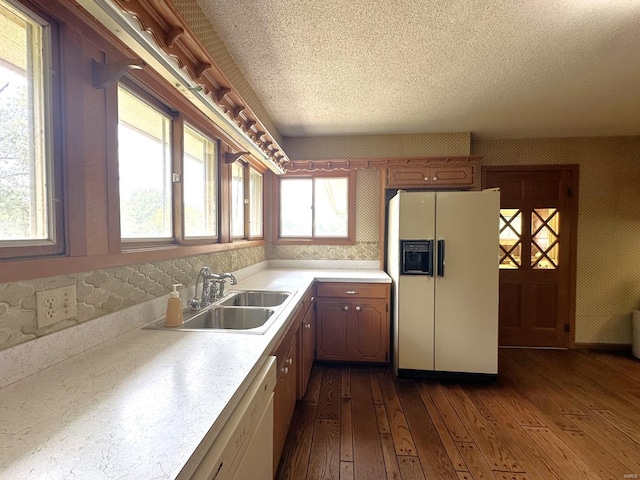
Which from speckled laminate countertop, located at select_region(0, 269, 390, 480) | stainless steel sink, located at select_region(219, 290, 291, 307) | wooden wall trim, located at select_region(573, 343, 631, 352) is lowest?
wooden wall trim, located at select_region(573, 343, 631, 352)

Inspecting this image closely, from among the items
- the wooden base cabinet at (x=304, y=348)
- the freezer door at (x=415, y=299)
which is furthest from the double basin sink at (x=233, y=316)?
the freezer door at (x=415, y=299)

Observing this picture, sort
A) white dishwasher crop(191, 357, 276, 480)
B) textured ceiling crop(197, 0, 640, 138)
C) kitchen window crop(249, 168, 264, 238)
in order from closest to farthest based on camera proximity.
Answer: white dishwasher crop(191, 357, 276, 480), textured ceiling crop(197, 0, 640, 138), kitchen window crop(249, 168, 264, 238)

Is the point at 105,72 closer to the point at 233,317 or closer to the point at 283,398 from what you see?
the point at 233,317

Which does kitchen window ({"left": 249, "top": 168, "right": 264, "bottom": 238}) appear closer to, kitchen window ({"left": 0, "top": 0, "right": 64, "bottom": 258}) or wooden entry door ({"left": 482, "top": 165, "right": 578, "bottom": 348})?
kitchen window ({"left": 0, "top": 0, "right": 64, "bottom": 258})

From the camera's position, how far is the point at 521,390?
239 cm

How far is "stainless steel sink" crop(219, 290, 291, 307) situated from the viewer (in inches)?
80.7

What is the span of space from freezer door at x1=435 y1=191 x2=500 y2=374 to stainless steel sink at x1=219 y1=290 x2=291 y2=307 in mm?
1405

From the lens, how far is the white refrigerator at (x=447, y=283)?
243 cm

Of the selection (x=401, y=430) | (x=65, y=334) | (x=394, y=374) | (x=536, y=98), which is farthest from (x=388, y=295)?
(x=65, y=334)

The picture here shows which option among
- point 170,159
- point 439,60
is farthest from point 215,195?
point 439,60

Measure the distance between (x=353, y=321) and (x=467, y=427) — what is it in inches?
46.6

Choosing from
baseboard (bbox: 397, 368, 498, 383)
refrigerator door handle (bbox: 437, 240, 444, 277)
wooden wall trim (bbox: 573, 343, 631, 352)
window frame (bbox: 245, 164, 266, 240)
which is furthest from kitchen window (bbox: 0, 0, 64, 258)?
wooden wall trim (bbox: 573, 343, 631, 352)

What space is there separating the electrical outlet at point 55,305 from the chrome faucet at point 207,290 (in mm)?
631

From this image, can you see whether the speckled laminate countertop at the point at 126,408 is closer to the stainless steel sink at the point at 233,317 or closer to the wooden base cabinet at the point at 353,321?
the stainless steel sink at the point at 233,317
